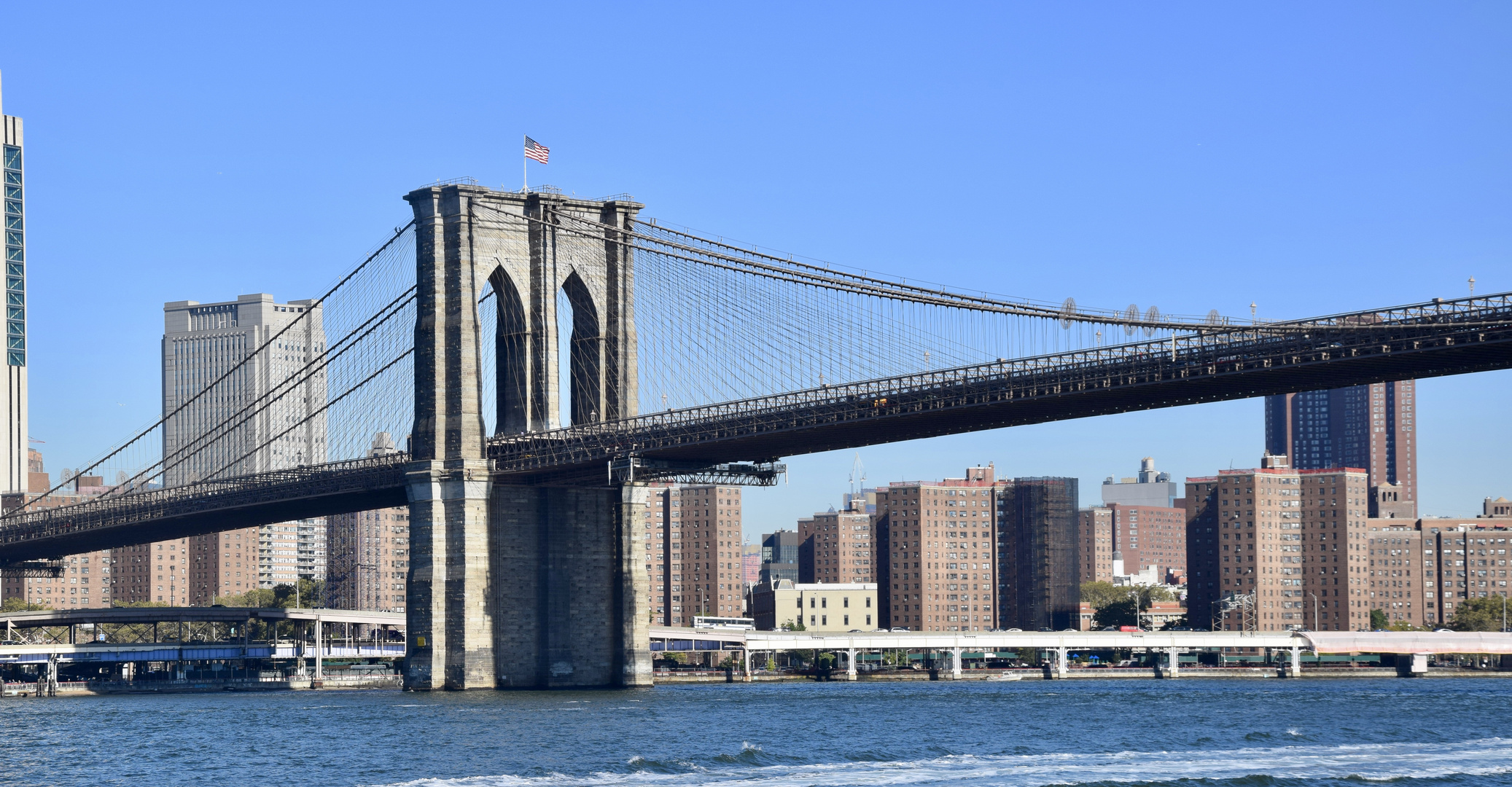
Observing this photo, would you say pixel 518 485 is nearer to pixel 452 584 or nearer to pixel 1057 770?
pixel 452 584

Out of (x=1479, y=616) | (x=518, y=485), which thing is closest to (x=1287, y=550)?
(x=1479, y=616)

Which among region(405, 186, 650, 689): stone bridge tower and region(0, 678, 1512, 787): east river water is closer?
region(0, 678, 1512, 787): east river water

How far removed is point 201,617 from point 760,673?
37204 millimetres

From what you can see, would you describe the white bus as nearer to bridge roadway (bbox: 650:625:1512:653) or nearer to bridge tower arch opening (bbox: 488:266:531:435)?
bridge roadway (bbox: 650:625:1512:653)

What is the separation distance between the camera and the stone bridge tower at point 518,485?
290 feet

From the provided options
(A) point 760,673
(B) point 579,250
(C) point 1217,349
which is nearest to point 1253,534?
(A) point 760,673

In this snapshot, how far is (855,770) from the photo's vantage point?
5197 centimetres

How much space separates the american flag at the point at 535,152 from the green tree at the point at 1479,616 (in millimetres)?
114881

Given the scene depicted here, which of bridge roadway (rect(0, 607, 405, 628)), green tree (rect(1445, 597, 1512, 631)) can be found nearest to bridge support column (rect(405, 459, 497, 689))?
bridge roadway (rect(0, 607, 405, 628))

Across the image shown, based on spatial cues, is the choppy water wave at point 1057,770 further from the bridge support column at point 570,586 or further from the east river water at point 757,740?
the bridge support column at point 570,586

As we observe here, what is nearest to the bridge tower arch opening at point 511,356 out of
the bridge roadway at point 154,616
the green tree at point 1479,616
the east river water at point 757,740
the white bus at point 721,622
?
the east river water at point 757,740

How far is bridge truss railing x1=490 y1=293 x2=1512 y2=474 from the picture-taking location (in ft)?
214

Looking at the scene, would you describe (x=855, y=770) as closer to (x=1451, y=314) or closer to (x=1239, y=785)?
(x=1239, y=785)

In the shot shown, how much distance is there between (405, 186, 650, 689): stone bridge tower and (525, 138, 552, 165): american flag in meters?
1.74
